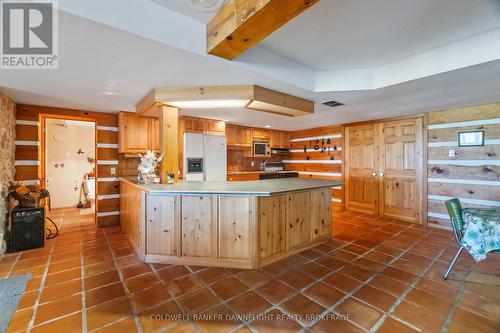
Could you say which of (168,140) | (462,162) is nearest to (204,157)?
(168,140)

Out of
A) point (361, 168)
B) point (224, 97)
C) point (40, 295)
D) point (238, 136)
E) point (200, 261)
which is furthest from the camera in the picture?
point (238, 136)

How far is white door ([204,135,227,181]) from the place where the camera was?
15.2ft

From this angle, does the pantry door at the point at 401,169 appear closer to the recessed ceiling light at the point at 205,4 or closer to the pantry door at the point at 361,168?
the pantry door at the point at 361,168

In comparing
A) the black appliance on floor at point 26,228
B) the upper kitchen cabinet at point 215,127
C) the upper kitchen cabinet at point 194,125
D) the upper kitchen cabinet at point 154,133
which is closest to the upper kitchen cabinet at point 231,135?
the upper kitchen cabinet at point 215,127

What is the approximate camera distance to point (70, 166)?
5754 mm

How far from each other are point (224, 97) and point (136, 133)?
2.30m

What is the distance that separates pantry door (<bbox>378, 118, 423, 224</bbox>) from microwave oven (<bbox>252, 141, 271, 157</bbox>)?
2.81m

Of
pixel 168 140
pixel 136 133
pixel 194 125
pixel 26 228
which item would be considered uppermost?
pixel 194 125

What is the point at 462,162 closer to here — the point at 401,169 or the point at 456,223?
the point at 401,169

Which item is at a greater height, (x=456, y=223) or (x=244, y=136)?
(x=244, y=136)

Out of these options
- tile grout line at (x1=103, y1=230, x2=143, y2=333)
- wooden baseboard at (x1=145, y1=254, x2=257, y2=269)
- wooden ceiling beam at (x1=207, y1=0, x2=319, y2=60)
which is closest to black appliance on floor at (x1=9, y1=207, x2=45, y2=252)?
tile grout line at (x1=103, y1=230, x2=143, y2=333)

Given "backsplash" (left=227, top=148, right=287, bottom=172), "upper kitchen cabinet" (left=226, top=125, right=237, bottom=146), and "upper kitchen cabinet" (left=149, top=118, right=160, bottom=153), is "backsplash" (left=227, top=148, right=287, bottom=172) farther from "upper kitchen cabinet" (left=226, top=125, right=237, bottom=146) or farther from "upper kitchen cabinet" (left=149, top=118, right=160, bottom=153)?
"upper kitchen cabinet" (left=149, top=118, right=160, bottom=153)

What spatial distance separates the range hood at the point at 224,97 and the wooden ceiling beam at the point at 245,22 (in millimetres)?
732

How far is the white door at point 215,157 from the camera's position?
182 inches
